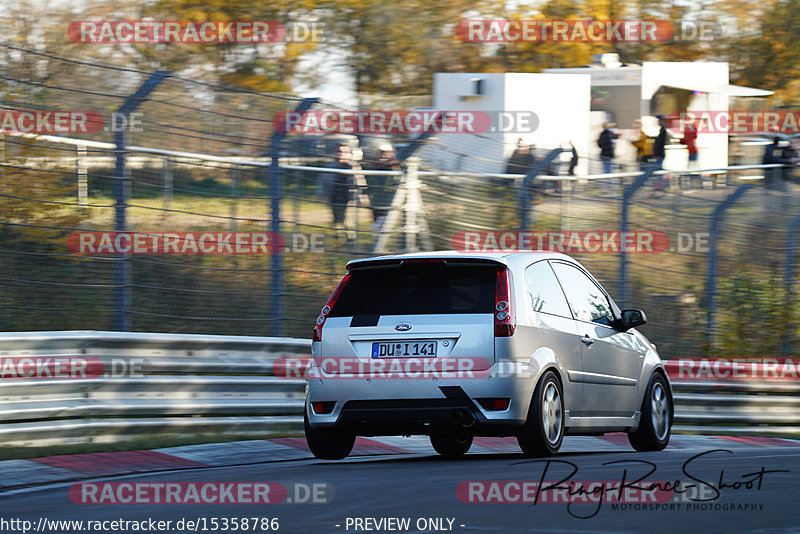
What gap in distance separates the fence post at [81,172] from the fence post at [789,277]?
9108 mm

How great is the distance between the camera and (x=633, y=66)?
26.9 metres

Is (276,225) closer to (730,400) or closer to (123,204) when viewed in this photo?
(123,204)

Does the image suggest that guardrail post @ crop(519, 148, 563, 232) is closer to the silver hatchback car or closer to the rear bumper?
the silver hatchback car

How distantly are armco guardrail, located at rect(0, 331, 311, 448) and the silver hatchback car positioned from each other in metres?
1.54

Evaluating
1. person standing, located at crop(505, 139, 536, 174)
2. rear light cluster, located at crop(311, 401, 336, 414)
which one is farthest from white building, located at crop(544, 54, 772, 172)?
rear light cluster, located at crop(311, 401, 336, 414)

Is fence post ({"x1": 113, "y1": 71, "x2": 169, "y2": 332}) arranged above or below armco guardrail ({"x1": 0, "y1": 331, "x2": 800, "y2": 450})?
above

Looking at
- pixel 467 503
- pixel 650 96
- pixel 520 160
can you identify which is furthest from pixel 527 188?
pixel 650 96

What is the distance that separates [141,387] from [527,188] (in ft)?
18.7

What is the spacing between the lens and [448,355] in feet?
28.7

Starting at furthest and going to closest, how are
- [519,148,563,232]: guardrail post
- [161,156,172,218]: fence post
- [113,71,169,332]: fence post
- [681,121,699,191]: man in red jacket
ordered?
[681,121,699,191]: man in red jacket < [519,148,563,232]: guardrail post < [161,156,172,218]: fence post < [113,71,169,332]: fence post

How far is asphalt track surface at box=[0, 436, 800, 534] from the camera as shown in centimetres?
616

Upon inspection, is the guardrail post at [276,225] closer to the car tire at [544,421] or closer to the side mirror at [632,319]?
the side mirror at [632,319]

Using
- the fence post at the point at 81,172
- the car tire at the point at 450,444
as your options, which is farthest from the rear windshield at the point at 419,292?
the fence post at the point at 81,172

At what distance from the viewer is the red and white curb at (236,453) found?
8.57 m
